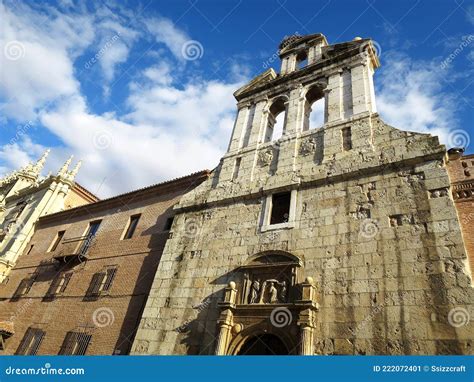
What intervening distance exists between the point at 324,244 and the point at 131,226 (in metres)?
11.1

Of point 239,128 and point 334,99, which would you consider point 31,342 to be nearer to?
point 239,128

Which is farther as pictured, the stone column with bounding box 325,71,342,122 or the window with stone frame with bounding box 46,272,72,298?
the window with stone frame with bounding box 46,272,72,298

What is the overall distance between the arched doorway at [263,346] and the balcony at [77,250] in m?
11.5

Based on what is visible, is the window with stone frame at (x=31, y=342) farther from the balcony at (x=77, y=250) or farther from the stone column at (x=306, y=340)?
the stone column at (x=306, y=340)

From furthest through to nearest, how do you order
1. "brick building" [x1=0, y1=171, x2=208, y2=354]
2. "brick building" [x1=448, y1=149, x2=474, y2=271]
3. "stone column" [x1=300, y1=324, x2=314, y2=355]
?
"brick building" [x1=0, y1=171, x2=208, y2=354] < "brick building" [x1=448, y1=149, x2=474, y2=271] < "stone column" [x1=300, y1=324, x2=314, y2=355]

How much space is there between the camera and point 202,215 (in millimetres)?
11992

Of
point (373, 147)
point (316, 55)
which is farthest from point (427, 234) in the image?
point (316, 55)

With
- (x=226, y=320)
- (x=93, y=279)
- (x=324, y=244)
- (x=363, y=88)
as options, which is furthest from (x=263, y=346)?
(x=93, y=279)

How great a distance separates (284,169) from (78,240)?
13.3 m

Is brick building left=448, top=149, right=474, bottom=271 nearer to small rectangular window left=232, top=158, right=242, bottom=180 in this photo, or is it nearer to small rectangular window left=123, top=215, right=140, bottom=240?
small rectangular window left=232, top=158, right=242, bottom=180

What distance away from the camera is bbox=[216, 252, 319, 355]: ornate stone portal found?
298 inches

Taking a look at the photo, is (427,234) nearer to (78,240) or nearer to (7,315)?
(78,240)

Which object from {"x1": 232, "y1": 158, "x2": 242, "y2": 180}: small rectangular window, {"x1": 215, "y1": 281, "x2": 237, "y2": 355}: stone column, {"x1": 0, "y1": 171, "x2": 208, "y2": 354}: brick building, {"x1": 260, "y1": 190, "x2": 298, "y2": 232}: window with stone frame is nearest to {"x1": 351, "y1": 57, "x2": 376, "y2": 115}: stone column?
{"x1": 260, "y1": 190, "x2": 298, "y2": 232}: window with stone frame

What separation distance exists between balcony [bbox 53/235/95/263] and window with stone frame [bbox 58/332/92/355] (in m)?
4.20
